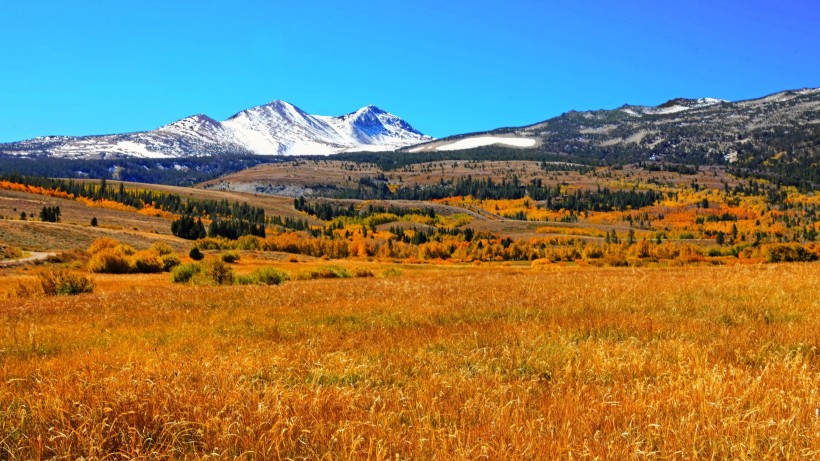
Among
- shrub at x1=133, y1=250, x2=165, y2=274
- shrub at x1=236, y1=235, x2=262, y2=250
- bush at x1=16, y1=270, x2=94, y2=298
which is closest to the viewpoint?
bush at x1=16, y1=270, x2=94, y2=298

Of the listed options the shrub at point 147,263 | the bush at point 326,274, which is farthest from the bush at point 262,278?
the shrub at point 147,263

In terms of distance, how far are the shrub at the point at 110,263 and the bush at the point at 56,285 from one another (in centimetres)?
1669

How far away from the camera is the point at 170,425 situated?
4.28 meters

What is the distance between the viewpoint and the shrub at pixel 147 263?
1717 inches

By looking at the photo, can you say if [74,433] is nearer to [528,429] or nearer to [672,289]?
[528,429]

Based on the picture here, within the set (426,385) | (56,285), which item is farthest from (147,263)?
(426,385)

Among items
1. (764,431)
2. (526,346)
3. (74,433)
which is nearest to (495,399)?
(764,431)

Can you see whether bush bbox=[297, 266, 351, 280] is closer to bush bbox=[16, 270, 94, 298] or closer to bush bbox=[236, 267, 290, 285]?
bush bbox=[236, 267, 290, 285]

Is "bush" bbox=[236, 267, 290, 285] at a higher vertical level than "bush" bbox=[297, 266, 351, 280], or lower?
higher

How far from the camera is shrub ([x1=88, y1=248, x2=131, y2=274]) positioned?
41.4m

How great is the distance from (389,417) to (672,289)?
1347 cm

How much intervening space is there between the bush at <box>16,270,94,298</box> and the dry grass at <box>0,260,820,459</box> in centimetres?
1507

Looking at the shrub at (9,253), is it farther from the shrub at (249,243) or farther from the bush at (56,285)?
the shrub at (249,243)

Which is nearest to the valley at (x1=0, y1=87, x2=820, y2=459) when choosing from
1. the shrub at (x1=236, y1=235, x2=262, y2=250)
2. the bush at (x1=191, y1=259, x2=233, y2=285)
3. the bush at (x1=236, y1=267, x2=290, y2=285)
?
the bush at (x1=236, y1=267, x2=290, y2=285)
